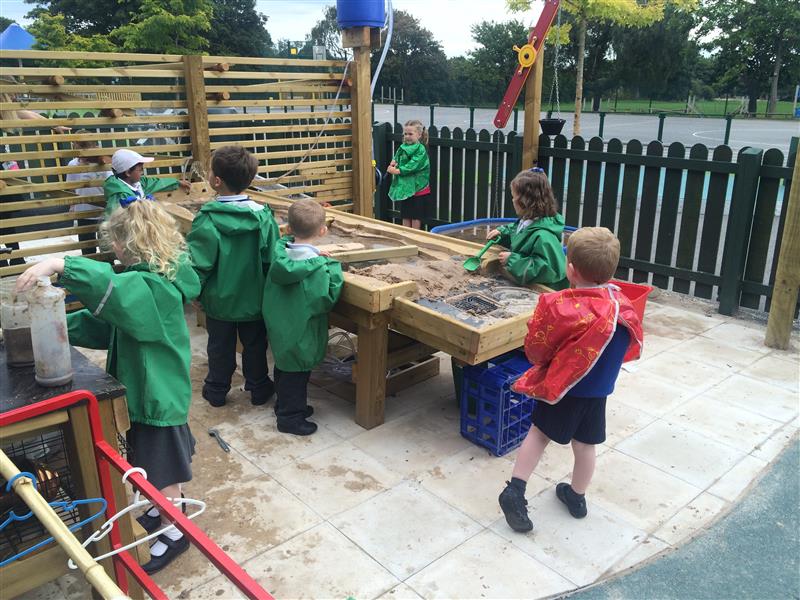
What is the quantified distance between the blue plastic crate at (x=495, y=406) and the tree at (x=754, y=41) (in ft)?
157

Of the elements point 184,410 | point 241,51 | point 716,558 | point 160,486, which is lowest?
point 716,558

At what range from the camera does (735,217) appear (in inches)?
226

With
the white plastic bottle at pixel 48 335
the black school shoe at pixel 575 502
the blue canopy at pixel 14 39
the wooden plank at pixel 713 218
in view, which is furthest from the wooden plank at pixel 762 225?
the blue canopy at pixel 14 39

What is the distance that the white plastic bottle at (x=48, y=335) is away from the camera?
213cm

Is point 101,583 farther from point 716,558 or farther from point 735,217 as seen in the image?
point 735,217

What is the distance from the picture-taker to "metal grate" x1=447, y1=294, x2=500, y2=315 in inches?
142

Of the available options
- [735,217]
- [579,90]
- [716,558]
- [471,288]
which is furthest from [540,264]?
[579,90]

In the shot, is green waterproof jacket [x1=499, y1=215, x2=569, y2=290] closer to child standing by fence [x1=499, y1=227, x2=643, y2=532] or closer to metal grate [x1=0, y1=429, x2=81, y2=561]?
child standing by fence [x1=499, y1=227, x2=643, y2=532]

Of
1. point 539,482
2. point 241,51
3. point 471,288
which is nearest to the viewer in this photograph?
point 539,482

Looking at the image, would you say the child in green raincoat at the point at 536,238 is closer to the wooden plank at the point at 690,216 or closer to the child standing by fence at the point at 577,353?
the child standing by fence at the point at 577,353

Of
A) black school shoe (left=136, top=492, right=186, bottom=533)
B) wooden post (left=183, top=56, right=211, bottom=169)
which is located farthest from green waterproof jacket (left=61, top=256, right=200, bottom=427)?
wooden post (left=183, top=56, right=211, bottom=169)

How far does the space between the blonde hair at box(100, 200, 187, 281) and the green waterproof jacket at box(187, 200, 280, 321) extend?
4.00 ft

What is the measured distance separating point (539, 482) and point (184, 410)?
185 cm

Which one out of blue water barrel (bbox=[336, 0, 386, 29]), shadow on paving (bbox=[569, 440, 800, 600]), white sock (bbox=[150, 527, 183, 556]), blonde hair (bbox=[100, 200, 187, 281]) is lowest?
shadow on paving (bbox=[569, 440, 800, 600])
